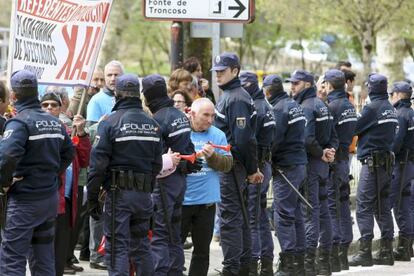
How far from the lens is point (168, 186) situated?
1030cm

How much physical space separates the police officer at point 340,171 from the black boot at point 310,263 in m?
0.46

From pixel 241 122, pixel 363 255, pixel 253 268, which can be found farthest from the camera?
pixel 363 255

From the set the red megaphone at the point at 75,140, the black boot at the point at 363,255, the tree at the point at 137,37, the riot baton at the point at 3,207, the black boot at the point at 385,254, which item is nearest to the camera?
the riot baton at the point at 3,207

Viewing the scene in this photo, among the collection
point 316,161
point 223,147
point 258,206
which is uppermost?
point 223,147

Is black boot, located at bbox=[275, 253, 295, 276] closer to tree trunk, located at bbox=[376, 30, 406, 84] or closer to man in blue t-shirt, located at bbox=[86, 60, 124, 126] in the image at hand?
man in blue t-shirt, located at bbox=[86, 60, 124, 126]

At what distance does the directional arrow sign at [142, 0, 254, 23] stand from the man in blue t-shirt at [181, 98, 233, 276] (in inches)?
103

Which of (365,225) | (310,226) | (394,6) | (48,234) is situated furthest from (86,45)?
(394,6)

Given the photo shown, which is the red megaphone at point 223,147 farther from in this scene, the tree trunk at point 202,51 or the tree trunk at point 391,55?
the tree trunk at point 391,55

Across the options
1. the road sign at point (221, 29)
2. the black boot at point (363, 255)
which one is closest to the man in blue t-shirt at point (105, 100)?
the road sign at point (221, 29)

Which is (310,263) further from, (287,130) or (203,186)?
(203,186)

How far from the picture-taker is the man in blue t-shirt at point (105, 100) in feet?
40.3

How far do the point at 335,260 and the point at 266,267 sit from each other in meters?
1.21

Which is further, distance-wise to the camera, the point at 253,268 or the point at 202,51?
the point at 202,51

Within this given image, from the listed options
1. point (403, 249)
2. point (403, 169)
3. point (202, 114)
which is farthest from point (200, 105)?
point (403, 249)
